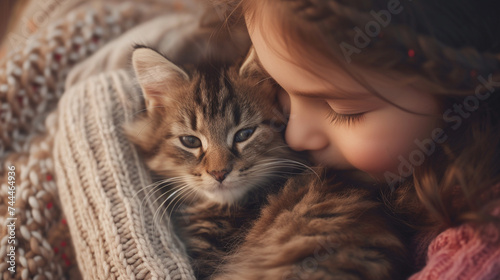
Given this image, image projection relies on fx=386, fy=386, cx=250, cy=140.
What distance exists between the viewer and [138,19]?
1566 millimetres

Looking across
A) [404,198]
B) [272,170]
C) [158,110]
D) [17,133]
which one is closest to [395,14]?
[404,198]

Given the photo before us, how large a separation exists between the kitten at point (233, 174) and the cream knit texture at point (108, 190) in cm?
7

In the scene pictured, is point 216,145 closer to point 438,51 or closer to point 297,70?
point 297,70

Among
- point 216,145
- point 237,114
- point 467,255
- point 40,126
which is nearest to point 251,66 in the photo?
point 237,114

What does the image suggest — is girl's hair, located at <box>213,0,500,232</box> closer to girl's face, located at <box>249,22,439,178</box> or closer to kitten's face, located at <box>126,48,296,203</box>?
girl's face, located at <box>249,22,439,178</box>

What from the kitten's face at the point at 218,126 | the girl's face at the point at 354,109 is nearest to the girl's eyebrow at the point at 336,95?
the girl's face at the point at 354,109

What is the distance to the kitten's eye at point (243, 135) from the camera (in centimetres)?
109

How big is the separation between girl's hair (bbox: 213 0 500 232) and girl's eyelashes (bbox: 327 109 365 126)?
11cm

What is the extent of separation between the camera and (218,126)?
3.52ft

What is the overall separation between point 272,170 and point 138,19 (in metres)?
0.90

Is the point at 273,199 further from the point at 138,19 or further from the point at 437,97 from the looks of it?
the point at 138,19

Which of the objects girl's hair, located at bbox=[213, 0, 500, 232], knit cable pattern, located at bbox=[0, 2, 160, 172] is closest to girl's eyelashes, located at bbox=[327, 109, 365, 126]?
girl's hair, located at bbox=[213, 0, 500, 232]

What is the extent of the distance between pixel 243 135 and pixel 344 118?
0.33 metres

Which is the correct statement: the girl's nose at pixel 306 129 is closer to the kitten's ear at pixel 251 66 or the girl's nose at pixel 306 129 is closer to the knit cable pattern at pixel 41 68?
the kitten's ear at pixel 251 66
